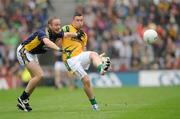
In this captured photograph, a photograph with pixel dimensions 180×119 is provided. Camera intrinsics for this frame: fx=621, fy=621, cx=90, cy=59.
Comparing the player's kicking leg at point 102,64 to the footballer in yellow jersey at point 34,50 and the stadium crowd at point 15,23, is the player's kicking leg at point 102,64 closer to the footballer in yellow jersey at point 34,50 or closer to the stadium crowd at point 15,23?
the footballer in yellow jersey at point 34,50

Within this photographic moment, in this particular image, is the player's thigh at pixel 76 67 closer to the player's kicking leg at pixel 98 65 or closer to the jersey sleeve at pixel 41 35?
the player's kicking leg at pixel 98 65

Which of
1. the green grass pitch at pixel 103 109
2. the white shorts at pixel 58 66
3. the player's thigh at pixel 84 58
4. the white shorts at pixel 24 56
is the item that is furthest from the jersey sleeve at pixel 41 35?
the white shorts at pixel 58 66

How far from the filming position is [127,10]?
108ft

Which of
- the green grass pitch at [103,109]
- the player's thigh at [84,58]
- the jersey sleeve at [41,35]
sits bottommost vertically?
the green grass pitch at [103,109]

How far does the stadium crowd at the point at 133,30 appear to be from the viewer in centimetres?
3055

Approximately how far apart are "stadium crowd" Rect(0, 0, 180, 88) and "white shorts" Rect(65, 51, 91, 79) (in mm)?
13940

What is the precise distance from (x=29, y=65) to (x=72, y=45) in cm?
127

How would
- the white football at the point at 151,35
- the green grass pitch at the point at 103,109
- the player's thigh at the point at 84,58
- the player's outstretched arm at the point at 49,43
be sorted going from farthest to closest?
the white football at the point at 151,35, the player's thigh at the point at 84,58, the player's outstretched arm at the point at 49,43, the green grass pitch at the point at 103,109

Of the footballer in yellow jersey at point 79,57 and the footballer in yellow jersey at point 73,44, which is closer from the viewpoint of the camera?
the footballer in yellow jersey at point 79,57

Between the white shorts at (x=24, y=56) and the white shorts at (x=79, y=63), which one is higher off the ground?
the white shorts at (x=24, y=56)

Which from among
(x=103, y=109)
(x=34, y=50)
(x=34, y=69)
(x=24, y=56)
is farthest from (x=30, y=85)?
(x=103, y=109)

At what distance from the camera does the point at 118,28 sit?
32.1 m

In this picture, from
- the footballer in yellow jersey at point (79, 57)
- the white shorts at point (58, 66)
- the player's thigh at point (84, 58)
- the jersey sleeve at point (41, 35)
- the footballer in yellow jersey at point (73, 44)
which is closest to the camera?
the footballer in yellow jersey at point (79, 57)

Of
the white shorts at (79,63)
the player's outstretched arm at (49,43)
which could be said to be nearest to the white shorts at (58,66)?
the white shorts at (79,63)
